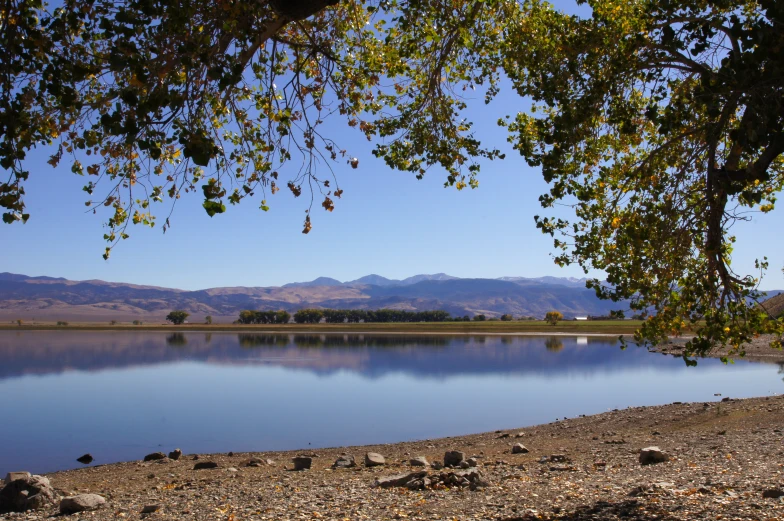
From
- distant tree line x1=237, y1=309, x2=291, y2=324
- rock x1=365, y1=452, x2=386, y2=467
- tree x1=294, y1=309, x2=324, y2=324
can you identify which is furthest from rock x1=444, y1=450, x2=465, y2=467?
distant tree line x1=237, y1=309, x2=291, y2=324

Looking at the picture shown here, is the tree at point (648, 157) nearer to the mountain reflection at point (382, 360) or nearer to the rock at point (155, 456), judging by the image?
the rock at point (155, 456)

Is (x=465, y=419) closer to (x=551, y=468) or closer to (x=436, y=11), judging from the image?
(x=551, y=468)

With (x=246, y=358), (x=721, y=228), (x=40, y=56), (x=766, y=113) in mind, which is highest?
(x=40, y=56)

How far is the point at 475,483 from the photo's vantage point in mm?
8891

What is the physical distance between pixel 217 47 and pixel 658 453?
9.07 m

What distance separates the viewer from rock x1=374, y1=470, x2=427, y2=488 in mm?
9328

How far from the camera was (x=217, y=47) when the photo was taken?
690cm

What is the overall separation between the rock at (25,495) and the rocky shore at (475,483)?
3cm

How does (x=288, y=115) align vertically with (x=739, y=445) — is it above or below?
above

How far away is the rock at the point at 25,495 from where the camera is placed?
31.2 ft

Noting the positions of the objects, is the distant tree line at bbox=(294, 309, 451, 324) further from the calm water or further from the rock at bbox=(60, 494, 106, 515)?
the rock at bbox=(60, 494, 106, 515)

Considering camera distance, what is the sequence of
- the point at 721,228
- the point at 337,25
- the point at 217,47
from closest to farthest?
the point at 217,47
the point at 721,228
the point at 337,25

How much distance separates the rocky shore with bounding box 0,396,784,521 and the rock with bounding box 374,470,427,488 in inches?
1.2

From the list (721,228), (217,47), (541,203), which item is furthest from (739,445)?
(217,47)
